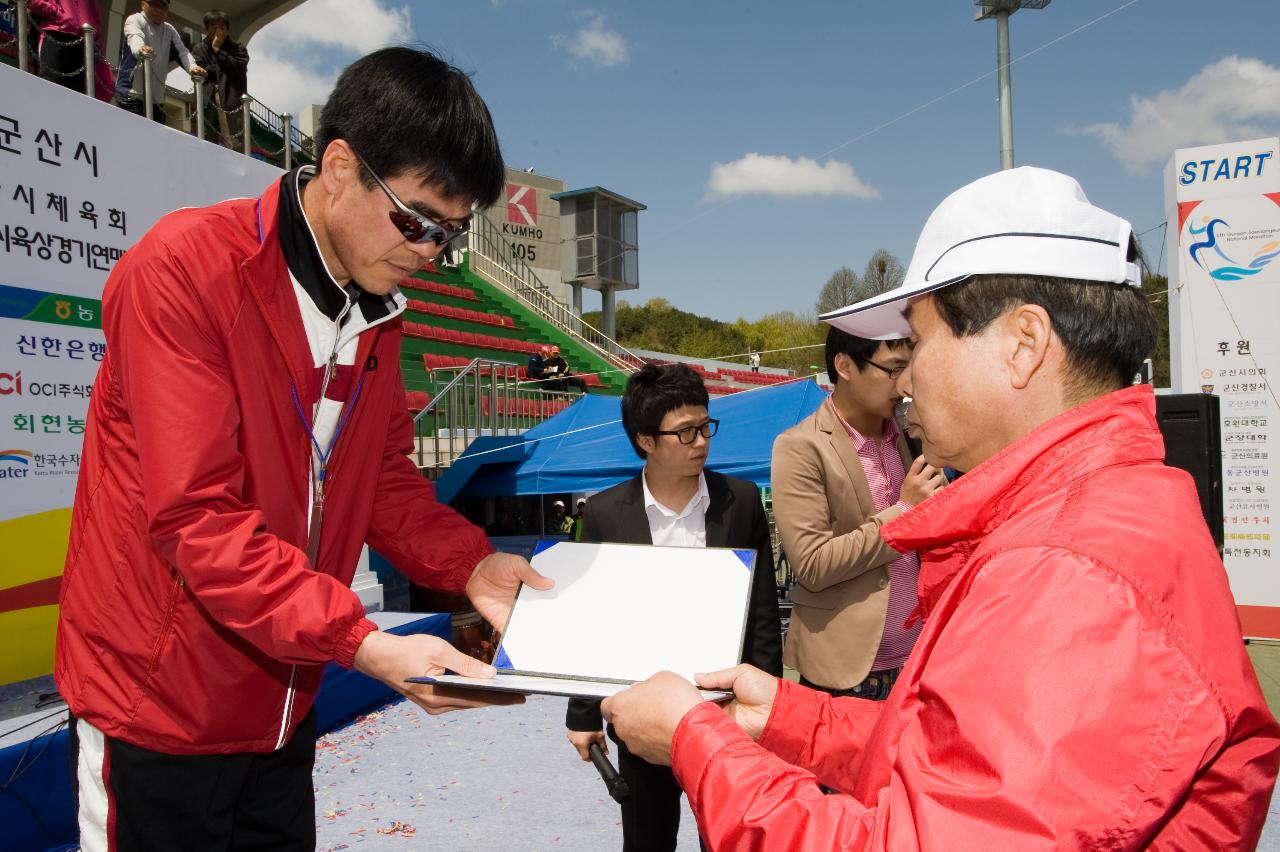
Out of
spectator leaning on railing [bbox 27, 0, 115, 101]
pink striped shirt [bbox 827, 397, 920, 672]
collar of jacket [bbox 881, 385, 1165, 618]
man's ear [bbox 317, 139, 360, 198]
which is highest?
spectator leaning on railing [bbox 27, 0, 115, 101]

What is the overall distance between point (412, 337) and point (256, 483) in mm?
14203

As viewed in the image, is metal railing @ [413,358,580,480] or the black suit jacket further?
metal railing @ [413,358,580,480]

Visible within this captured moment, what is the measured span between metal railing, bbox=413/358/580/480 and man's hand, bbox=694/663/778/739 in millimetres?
7285

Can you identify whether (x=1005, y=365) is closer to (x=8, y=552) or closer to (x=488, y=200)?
(x=488, y=200)

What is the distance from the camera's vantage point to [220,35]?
9844 millimetres

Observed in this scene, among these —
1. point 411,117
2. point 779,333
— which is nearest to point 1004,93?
point 411,117

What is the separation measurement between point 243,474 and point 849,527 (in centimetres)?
182

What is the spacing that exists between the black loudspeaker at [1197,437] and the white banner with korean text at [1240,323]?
2.44 metres

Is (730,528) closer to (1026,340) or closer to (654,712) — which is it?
(654,712)

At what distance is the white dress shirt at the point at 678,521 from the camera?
8.72ft

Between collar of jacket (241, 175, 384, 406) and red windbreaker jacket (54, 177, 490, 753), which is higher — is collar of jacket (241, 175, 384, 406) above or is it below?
above

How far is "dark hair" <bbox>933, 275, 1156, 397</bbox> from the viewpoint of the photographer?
95cm

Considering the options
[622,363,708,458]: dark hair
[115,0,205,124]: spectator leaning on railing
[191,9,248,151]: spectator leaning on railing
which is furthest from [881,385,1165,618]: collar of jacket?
[191,9,248,151]: spectator leaning on railing

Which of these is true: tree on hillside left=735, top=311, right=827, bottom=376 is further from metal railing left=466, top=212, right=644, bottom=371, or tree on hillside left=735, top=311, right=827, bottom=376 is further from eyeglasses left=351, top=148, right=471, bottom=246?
eyeglasses left=351, top=148, right=471, bottom=246
